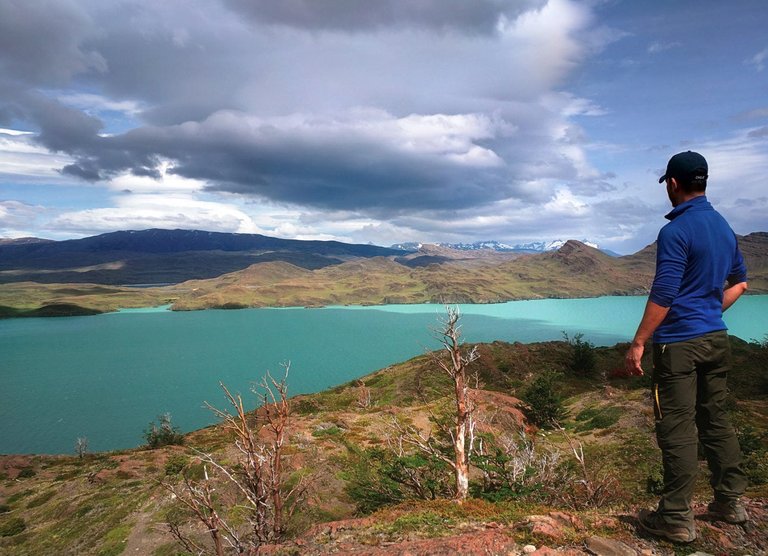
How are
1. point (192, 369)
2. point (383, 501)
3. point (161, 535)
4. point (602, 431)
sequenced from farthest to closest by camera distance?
point (192, 369)
point (602, 431)
point (161, 535)
point (383, 501)

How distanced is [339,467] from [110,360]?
134 meters

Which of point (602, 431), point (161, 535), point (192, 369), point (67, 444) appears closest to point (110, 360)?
point (192, 369)

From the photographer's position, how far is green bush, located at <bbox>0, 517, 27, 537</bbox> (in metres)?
21.4

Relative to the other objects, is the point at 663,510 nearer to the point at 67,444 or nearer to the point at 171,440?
the point at 171,440

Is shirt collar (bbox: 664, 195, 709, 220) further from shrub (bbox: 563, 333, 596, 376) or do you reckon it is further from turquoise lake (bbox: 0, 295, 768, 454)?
shrub (bbox: 563, 333, 596, 376)

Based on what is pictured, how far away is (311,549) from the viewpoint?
6898 mm

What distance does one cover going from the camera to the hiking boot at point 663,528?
4.82 metres

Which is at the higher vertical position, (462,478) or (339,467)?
(462,478)

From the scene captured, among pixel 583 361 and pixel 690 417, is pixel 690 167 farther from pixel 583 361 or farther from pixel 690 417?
pixel 583 361

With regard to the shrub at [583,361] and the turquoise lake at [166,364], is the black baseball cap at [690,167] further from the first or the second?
the shrub at [583,361]

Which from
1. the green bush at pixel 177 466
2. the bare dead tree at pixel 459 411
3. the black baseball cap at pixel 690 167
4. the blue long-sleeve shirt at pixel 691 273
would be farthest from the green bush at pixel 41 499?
the black baseball cap at pixel 690 167

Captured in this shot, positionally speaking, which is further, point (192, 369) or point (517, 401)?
point (192, 369)

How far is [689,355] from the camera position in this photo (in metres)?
4.83

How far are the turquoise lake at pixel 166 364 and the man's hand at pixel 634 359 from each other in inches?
496
